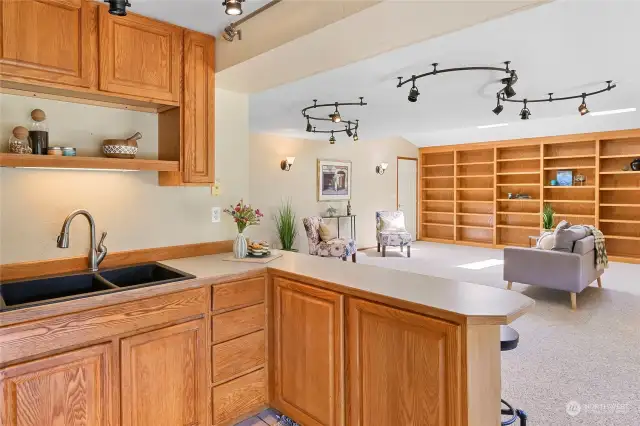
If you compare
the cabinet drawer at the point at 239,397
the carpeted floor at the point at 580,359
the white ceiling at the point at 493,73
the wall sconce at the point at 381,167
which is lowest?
the carpeted floor at the point at 580,359

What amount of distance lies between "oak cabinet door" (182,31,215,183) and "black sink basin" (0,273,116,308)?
78cm

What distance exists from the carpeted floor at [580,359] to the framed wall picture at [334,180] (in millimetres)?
3445

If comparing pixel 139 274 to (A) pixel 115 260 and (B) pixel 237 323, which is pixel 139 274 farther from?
(B) pixel 237 323

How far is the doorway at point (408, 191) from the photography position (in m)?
9.47

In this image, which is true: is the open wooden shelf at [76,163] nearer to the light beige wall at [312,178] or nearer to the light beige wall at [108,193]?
the light beige wall at [108,193]

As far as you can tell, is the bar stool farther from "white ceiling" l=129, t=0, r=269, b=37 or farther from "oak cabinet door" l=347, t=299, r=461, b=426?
"white ceiling" l=129, t=0, r=269, b=37

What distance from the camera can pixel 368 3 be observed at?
1629 millimetres

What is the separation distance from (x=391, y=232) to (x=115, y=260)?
20.2 ft

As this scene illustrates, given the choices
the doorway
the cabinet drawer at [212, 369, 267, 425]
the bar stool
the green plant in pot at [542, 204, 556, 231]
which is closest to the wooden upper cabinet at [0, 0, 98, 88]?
the cabinet drawer at [212, 369, 267, 425]

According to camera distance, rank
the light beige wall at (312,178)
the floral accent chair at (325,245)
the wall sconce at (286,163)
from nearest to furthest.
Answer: the floral accent chair at (325,245)
the light beige wall at (312,178)
the wall sconce at (286,163)

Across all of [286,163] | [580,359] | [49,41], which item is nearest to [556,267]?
[580,359]

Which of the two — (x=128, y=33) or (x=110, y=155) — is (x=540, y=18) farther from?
(x=110, y=155)

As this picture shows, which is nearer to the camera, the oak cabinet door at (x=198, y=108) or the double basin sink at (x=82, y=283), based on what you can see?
the double basin sink at (x=82, y=283)

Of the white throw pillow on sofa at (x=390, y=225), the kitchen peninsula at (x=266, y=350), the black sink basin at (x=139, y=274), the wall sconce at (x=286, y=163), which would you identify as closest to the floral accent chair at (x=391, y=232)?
the white throw pillow on sofa at (x=390, y=225)
